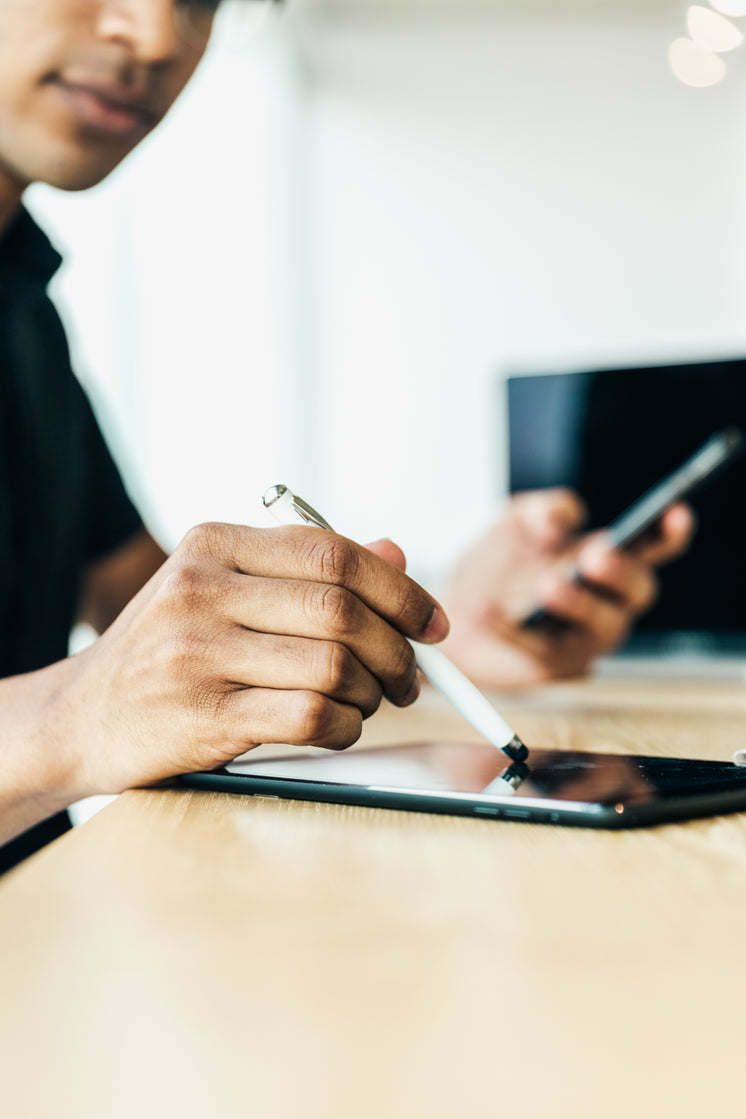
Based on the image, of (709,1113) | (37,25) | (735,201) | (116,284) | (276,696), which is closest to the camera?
(709,1113)

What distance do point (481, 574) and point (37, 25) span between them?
0.63m

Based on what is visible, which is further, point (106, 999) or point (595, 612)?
point (595, 612)

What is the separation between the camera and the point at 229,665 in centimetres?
36

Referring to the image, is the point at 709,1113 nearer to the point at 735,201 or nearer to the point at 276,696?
the point at 276,696

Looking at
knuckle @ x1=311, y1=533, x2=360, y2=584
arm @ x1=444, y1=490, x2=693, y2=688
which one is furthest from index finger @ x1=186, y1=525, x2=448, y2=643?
arm @ x1=444, y1=490, x2=693, y2=688

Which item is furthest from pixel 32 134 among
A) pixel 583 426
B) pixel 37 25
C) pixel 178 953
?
pixel 178 953

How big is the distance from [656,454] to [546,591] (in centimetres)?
19

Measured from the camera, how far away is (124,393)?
1619 mm

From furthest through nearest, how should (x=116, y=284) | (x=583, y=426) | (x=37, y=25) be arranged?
(x=116, y=284), (x=583, y=426), (x=37, y=25)

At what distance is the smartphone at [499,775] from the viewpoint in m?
0.30

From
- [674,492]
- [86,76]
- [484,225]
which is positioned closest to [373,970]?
[674,492]

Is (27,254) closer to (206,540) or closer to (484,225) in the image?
(206,540)

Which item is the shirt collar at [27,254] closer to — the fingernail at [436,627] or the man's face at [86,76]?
the man's face at [86,76]

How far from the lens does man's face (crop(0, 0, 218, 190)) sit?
0.76m
